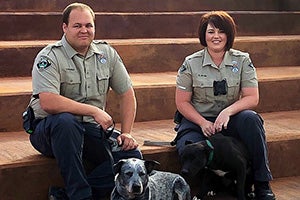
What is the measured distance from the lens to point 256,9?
275 inches

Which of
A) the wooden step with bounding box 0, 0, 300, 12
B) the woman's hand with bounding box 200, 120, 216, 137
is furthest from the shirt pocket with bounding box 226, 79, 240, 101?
the wooden step with bounding box 0, 0, 300, 12

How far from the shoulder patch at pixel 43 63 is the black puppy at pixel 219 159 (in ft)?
A: 2.98

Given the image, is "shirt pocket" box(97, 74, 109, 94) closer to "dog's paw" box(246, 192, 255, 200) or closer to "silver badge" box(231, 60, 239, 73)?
"silver badge" box(231, 60, 239, 73)

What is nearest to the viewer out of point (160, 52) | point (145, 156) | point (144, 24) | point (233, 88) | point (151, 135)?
point (145, 156)

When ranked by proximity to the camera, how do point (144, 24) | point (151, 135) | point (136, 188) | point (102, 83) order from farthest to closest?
point (144, 24)
point (151, 135)
point (102, 83)
point (136, 188)

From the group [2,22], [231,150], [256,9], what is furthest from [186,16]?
[231,150]

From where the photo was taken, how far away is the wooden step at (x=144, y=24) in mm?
5469

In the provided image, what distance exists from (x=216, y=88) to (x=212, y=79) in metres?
0.06

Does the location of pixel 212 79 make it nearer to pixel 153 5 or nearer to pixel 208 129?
pixel 208 129

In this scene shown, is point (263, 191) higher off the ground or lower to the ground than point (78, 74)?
lower

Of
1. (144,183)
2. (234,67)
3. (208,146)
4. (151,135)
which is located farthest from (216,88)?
(144,183)

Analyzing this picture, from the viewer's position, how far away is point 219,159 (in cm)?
375

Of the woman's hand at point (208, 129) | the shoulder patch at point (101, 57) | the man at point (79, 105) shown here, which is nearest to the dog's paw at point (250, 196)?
the woman's hand at point (208, 129)

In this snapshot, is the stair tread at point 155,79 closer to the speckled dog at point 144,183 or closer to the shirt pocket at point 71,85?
the shirt pocket at point 71,85
